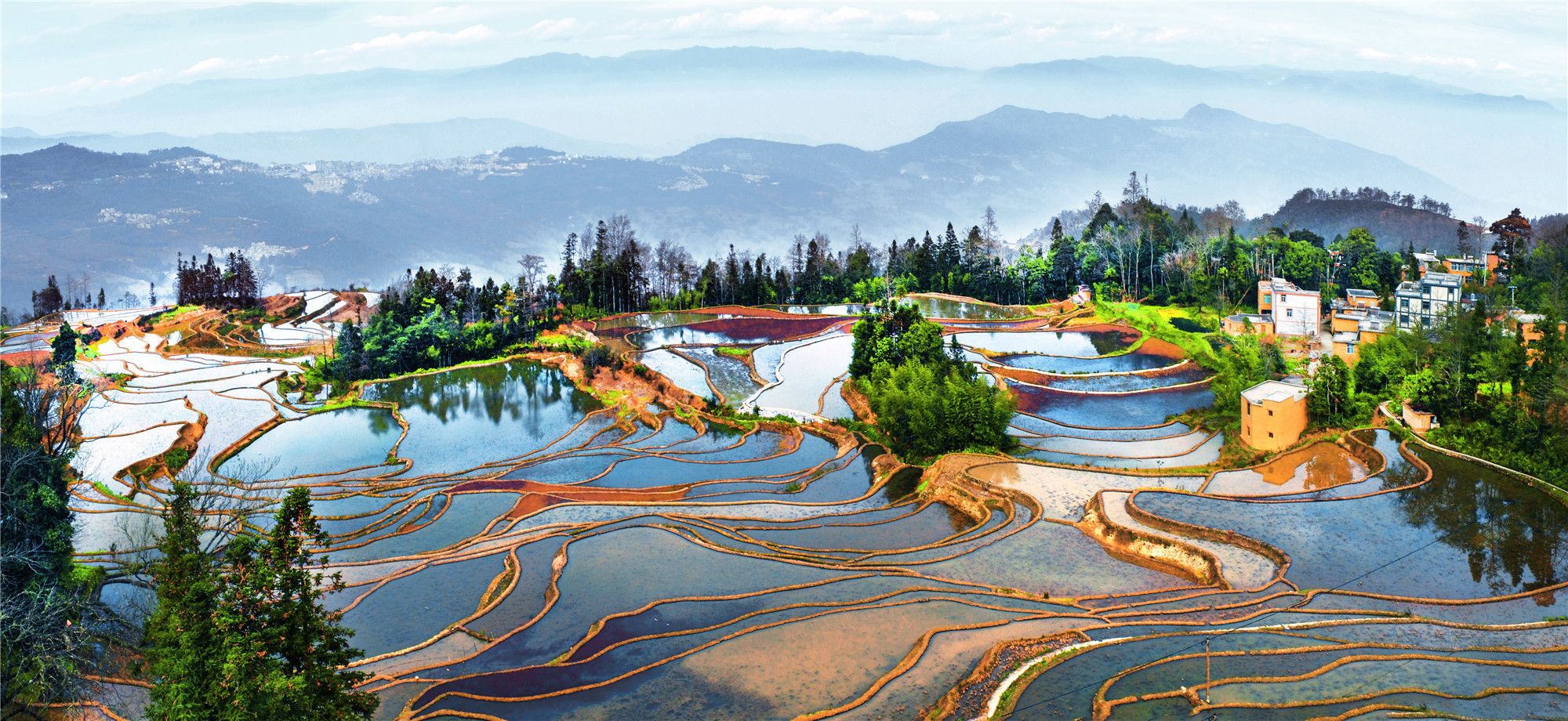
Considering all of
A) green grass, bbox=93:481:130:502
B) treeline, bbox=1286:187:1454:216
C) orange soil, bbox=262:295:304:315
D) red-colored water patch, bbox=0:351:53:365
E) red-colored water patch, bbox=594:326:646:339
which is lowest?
green grass, bbox=93:481:130:502

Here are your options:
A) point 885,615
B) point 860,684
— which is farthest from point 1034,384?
point 860,684

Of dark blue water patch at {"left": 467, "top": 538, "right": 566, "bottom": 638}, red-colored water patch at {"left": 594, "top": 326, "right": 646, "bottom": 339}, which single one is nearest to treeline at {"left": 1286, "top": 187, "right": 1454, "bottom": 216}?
red-colored water patch at {"left": 594, "top": 326, "right": 646, "bottom": 339}

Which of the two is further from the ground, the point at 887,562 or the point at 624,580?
the point at 624,580

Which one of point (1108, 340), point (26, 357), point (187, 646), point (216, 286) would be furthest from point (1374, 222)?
point (187, 646)

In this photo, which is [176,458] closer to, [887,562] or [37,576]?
[37,576]

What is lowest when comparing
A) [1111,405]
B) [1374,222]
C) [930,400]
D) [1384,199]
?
[1111,405]

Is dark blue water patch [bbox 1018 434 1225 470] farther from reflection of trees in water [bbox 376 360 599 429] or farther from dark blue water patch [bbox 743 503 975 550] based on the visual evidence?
reflection of trees in water [bbox 376 360 599 429]

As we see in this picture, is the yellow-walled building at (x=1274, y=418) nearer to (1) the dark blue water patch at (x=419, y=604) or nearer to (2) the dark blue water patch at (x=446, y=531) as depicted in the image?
(2) the dark blue water patch at (x=446, y=531)

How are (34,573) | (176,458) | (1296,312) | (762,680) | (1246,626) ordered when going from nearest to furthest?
(762,680) < (1246,626) < (34,573) < (176,458) < (1296,312)
